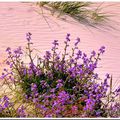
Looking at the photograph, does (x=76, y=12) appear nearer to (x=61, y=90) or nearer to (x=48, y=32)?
(x=48, y=32)

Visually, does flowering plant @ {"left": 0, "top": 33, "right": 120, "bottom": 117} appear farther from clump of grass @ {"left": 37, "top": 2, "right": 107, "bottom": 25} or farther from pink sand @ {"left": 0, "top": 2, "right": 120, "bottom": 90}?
clump of grass @ {"left": 37, "top": 2, "right": 107, "bottom": 25}

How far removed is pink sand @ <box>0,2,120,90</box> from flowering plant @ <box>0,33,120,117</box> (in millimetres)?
980

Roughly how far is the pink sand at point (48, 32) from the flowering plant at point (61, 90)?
38.6 inches

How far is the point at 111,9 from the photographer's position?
674 cm

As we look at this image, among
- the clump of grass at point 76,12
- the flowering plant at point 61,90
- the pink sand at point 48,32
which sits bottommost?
the flowering plant at point 61,90

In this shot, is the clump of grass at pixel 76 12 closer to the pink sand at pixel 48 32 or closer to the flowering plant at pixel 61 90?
the pink sand at pixel 48 32

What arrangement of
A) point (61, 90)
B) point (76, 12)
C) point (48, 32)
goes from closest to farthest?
point (61, 90)
point (48, 32)
point (76, 12)

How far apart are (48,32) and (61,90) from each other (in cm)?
192

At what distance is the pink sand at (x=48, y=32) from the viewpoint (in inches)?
213

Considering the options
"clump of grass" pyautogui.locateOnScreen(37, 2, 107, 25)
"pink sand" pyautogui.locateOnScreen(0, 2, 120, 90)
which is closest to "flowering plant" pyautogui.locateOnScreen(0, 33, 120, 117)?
"pink sand" pyautogui.locateOnScreen(0, 2, 120, 90)

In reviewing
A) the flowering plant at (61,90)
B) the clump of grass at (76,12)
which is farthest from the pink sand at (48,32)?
the flowering plant at (61,90)

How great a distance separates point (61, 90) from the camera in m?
3.93

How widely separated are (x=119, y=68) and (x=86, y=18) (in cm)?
126

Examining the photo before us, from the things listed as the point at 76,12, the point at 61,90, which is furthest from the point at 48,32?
the point at 61,90
